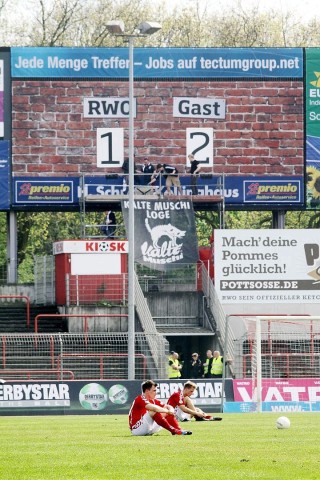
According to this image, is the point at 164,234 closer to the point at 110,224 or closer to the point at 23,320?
the point at 110,224

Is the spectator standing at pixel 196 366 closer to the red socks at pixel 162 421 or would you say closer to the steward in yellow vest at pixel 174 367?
the steward in yellow vest at pixel 174 367

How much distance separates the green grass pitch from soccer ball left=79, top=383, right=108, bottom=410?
8.35 metres

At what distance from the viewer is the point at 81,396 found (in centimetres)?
3706

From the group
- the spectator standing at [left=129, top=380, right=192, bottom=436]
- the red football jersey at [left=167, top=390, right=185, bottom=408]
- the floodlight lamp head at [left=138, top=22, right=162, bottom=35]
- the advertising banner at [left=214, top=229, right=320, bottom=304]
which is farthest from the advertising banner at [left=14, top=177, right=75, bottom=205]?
the spectator standing at [left=129, top=380, right=192, bottom=436]

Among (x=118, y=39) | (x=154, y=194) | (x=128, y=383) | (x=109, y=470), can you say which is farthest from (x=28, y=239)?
(x=109, y=470)

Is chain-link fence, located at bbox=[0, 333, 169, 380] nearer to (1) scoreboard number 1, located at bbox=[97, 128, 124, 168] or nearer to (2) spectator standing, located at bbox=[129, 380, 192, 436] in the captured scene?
(1) scoreboard number 1, located at bbox=[97, 128, 124, 168]

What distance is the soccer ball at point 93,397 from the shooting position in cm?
3700

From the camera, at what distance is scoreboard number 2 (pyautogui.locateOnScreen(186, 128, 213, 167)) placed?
48.2 metres

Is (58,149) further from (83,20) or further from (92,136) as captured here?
(83,20)

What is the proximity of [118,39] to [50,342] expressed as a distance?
87.5ft

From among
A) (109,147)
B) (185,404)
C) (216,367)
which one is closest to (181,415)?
(185,404)

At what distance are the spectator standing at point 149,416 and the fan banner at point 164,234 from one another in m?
24.2

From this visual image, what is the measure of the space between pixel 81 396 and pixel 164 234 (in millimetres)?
12763

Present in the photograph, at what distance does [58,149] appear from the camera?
157ft
